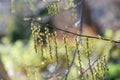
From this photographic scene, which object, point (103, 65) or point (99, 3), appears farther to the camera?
point (99, 3)

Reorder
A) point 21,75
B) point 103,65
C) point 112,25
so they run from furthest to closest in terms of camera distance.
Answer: point 112,25, point 21,75, point 103,65

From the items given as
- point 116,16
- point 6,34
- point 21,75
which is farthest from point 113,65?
point 6,34

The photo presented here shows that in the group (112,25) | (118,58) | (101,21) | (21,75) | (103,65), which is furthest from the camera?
(101,21)

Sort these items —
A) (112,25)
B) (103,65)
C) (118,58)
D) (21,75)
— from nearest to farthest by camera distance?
(103,65), (21,75), (118,58), (112,25)

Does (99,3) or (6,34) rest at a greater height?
(99,3)

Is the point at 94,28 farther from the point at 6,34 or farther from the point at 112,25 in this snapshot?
the point at 6,34

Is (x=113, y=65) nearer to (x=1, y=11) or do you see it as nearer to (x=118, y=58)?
(x=118, y=58)

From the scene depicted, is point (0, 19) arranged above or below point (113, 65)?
above

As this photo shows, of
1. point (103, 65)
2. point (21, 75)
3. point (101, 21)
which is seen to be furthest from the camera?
point (101, 21)

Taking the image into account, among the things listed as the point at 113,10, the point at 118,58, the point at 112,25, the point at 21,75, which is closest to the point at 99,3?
the point at 113,10
